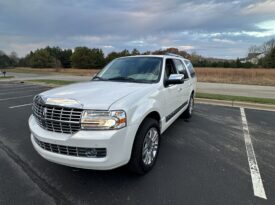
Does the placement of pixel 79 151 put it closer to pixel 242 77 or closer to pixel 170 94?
pixel 170 94

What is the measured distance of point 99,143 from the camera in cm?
236

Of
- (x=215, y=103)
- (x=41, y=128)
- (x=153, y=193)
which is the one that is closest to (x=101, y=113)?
(x=41, y=128)

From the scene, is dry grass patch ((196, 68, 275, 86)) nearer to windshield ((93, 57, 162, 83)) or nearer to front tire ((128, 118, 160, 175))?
windshield ((93, 57, 162, 83))

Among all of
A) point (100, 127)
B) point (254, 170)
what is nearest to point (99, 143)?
point (100, 127)

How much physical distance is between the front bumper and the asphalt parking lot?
0.46m

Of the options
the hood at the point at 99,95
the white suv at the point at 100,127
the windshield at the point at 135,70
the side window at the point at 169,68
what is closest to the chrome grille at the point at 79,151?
the white suv at the point at 100,127

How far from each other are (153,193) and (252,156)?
213 centimetres

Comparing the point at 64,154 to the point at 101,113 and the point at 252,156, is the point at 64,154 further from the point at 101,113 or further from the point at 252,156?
the point at 252,156

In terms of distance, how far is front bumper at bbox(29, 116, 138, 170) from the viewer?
2.37 metres

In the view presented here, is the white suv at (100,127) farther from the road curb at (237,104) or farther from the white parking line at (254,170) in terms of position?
the road curb at (237,104)

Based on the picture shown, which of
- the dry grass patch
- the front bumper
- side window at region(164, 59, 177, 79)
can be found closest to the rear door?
side window at region(164, 59, 177, 79)

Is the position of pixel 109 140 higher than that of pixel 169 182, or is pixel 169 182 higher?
pixel 109 140

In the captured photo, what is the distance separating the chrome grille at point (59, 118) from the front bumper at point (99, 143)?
0.07m

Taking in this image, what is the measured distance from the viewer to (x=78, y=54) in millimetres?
75125
